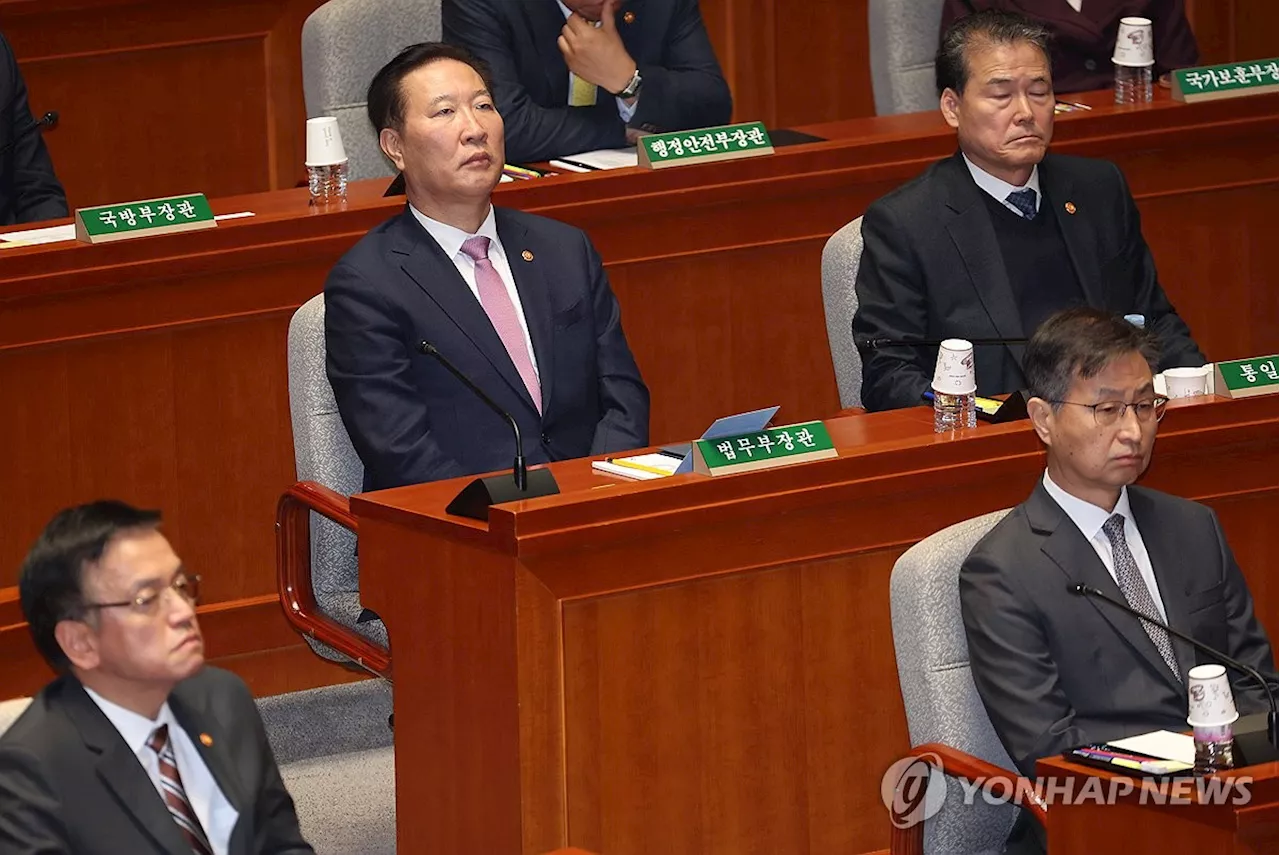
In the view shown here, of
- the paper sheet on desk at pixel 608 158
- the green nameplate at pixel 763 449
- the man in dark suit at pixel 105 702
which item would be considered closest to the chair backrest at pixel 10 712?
the man in dark suit at pixel 105 702

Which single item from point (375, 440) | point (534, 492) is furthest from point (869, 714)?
point (375, 440)

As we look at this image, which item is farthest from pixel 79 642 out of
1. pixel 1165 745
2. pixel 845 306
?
pixel 845 306

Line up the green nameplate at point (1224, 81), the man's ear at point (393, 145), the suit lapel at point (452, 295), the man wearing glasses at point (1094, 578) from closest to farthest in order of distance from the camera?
the man wearing glasses at point (1094, 578) → the suit lapel at point (452, 295) → the man's ear at point (393, 145) → the green nameplate at point (1224, 81)

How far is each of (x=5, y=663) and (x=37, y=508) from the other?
0.87 ft

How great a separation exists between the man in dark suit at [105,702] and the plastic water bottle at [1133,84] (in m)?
2.92

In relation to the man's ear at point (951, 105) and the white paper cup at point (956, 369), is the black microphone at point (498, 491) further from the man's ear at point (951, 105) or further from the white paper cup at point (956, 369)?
the man's ear at point (951, 105)

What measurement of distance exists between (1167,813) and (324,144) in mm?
2282

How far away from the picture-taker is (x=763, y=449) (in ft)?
10.1

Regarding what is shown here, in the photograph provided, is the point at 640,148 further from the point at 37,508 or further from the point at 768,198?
the point at 37,508

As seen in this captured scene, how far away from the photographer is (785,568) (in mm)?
3074

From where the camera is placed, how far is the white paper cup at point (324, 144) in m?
4.18

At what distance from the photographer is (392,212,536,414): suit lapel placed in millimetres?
3625

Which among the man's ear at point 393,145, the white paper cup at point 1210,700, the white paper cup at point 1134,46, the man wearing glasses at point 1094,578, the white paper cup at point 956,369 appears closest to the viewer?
the white paper cup at point 1210,700

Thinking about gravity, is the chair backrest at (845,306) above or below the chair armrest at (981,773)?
above
